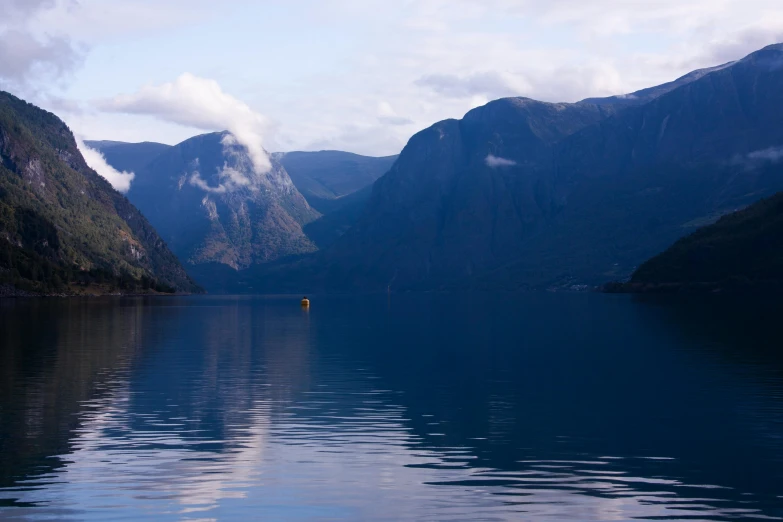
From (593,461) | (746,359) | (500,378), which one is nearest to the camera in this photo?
(593,461)

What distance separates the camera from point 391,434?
4875 centimetres

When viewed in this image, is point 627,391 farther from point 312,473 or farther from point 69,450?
point 69,450

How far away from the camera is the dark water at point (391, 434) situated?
1366 inches

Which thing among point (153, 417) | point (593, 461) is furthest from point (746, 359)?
point (153, 417)

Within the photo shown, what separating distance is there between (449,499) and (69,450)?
19985 millimetres

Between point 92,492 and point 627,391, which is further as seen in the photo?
point 627,391

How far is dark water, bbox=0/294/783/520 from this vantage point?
34.7 meters

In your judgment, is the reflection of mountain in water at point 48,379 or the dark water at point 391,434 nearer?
the dark water at point 391,434

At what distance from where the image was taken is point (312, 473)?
3928 centimetres

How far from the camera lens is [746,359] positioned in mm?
86562

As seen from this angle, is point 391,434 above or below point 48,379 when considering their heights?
below

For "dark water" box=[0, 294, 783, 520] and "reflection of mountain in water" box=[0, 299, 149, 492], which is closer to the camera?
"dark water" box=[0, 294, 783, 520]

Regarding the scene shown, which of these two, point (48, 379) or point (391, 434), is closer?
point (391, 434)

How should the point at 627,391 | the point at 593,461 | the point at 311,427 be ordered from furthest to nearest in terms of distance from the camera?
the point at 627,391 → the point at 311,427 → the point at 593,461
